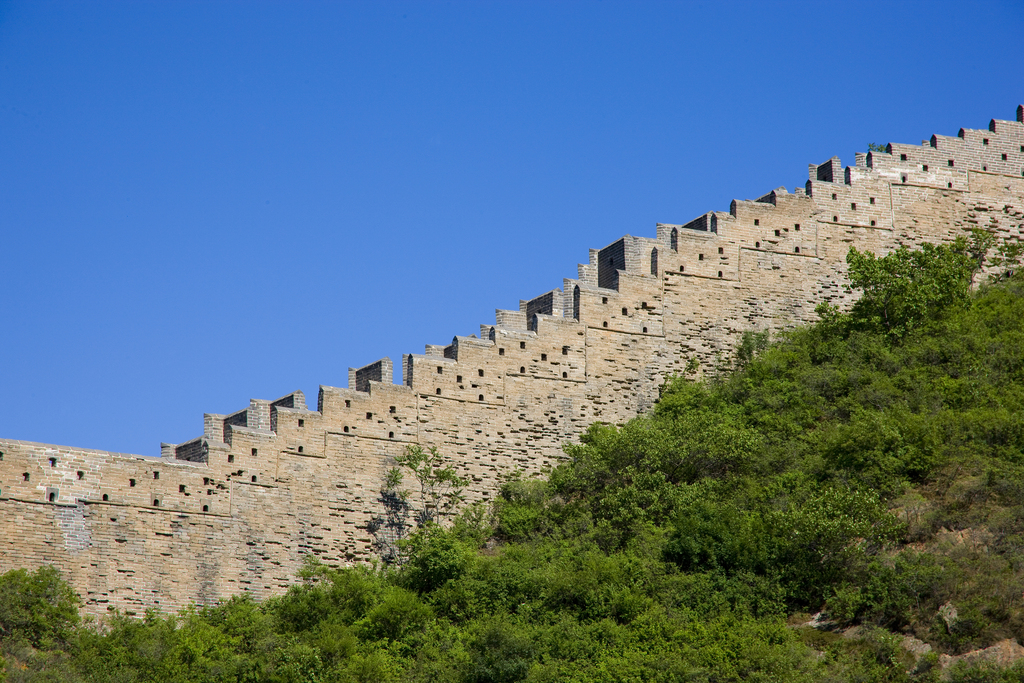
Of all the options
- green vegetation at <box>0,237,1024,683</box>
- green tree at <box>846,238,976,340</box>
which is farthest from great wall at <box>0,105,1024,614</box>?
green tree at <box>846,238,976,340</box>

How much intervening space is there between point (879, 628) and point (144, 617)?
41.2 ft

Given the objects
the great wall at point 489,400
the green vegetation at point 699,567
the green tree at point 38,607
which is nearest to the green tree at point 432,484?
the green vegetation at point 699,567

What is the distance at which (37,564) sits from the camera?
2512 cm

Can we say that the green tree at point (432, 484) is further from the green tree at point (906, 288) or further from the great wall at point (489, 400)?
the green tree at point (906, 288)

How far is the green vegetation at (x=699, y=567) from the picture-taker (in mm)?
23531

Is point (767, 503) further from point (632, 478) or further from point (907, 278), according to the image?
point (907, 278)

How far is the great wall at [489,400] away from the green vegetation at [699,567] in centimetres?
68

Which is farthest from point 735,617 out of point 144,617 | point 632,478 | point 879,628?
point 144,617

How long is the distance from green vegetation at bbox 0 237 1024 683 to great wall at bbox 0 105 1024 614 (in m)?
0.68

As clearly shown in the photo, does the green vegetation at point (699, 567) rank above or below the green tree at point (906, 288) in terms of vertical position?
below

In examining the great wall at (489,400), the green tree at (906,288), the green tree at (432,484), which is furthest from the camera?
the green tree at (906,288)

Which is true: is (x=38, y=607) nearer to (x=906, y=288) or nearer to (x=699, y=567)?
(x=699, y=567)

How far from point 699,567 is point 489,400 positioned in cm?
665

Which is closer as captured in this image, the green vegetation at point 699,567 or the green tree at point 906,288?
the green vegetation at point 699,567
